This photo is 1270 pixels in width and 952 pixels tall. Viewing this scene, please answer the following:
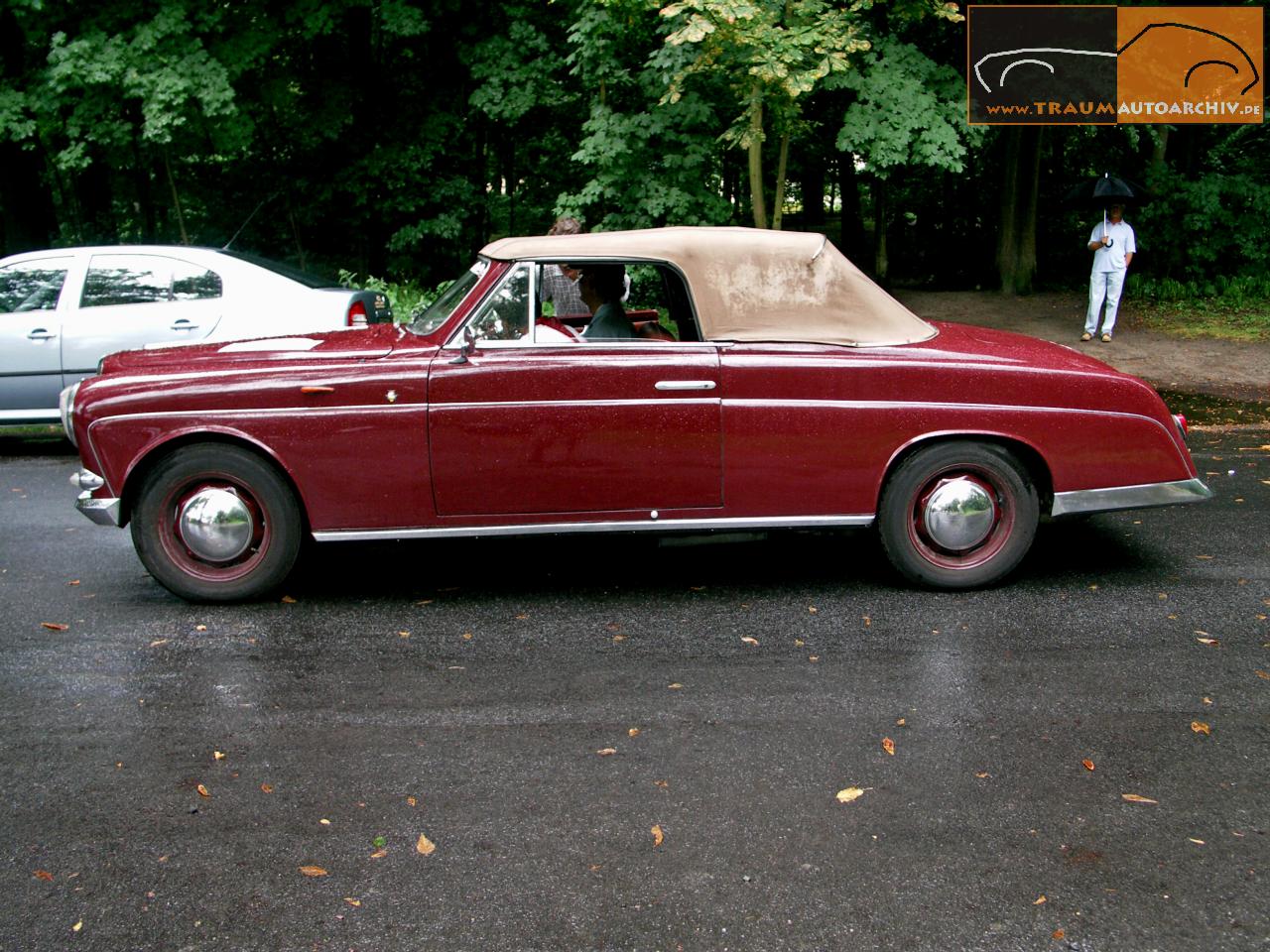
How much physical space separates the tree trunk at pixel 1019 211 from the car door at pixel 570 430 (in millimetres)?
15057

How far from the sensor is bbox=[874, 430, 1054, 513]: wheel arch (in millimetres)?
5832

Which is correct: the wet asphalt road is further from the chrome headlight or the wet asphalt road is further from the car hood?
the car hood

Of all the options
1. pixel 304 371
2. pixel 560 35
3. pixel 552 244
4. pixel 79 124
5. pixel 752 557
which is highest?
pixel 560 35

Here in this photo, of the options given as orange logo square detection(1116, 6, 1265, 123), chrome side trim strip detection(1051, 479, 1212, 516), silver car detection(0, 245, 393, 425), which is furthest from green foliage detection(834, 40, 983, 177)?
chrome side trim strip detection(1051, 479, 1212, 516)

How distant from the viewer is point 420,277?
63.0 ft

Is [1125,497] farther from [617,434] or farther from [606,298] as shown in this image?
[606,298]

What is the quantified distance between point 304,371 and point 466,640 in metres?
1.49

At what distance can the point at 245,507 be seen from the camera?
5832mm

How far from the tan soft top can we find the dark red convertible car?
0.05ft

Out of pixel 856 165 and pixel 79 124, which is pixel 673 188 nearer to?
pixel 79 124

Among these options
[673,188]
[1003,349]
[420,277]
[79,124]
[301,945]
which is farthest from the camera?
[420,277]

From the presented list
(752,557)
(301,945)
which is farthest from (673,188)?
(301,945)

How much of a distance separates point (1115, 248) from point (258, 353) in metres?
12.0

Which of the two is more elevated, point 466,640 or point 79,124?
point 79,124
